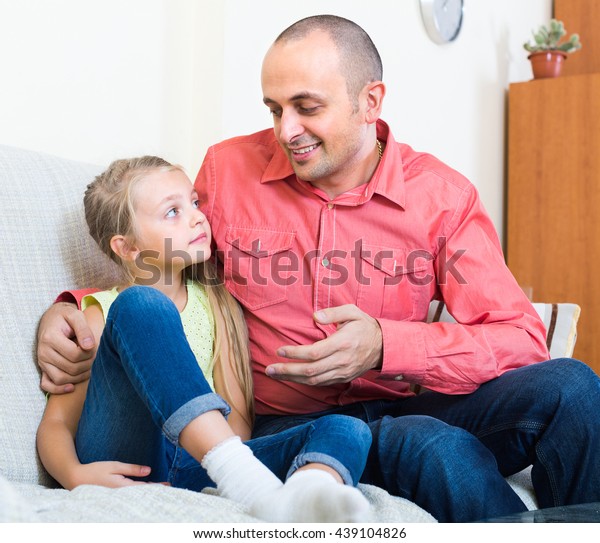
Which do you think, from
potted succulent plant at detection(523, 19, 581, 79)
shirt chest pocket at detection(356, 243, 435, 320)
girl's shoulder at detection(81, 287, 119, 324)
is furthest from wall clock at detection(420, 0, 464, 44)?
girl's shoulder at detection(81, 287, 119, 324)

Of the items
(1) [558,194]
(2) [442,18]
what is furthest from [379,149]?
(1) [558,194]

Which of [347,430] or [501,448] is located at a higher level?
[347,430]

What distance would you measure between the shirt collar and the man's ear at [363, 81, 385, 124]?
0.07m

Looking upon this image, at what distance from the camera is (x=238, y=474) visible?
3.14 feet

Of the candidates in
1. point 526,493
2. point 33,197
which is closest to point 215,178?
point 33,197

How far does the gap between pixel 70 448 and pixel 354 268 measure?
609mm

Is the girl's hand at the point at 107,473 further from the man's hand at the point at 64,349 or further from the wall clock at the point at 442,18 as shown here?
the wall clock at the point at 442,18

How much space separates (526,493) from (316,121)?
29.8 inches

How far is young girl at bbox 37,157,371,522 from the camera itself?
0.96 metres

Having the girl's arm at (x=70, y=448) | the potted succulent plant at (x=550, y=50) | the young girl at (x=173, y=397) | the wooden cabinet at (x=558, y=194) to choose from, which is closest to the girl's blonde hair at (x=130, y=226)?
the young girl at (x=173, y=397)

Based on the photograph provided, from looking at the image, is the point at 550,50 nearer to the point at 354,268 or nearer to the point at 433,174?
the point at 433,174

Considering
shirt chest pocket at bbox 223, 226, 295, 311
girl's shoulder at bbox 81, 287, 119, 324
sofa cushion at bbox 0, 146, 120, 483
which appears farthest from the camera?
shirt chest pocket at bbox 223, 226, 295, 311

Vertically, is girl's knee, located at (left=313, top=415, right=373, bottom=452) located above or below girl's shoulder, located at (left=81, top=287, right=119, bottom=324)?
below

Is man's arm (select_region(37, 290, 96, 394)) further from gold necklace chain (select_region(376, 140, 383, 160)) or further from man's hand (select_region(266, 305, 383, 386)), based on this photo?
gold necklace chain (select_region(376, 140, 383, 160))
